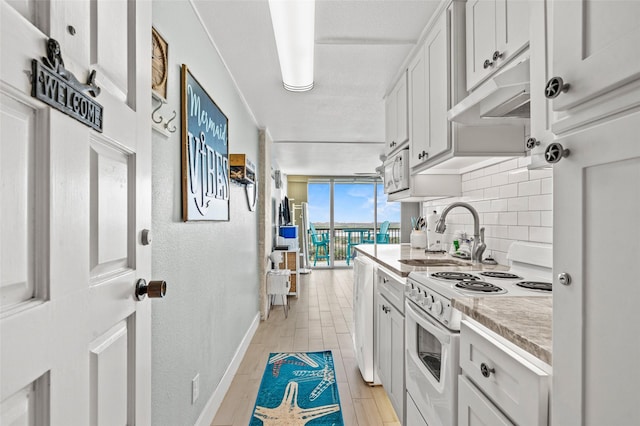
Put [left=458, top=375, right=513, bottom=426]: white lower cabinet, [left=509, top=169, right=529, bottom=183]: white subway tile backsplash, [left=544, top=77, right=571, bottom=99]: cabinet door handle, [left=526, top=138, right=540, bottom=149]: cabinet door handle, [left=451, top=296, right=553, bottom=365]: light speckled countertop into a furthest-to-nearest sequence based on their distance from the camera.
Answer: [left=509, top=169, right=529, bottom=183]: white subway tile backsplash, [left=526, top=138, right=540, bottom=149]: cabinet door handle, [left=458, top=375, right=513, bottom=426]: white lower cabinet, [left=451, top=296, right=553, bottom=365]: light speckled countertop, [left=544, top=77, right=571, bottom=99]: cabinet door handle

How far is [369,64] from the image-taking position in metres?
2.38

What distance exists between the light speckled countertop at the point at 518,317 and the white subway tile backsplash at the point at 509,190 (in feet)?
2.97

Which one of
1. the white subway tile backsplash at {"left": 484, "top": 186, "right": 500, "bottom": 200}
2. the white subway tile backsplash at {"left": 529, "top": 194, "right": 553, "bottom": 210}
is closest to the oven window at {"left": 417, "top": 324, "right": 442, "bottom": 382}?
the white subway tile backsplash at {"left": 529, "top": 194, "right": 553, "bottom": 210}

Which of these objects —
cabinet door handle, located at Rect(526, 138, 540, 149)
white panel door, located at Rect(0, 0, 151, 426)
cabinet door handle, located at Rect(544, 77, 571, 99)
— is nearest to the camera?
white panel door, located at Rect(0, 0, 151, 426)

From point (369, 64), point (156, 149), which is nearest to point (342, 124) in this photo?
point (369, 64)

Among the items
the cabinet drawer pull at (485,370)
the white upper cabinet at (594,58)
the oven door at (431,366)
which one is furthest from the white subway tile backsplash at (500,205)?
the white upper cabinet at (594,58)

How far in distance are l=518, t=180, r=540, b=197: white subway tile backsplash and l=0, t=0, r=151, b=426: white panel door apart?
1.74 metres

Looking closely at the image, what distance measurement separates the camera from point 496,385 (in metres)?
0.86

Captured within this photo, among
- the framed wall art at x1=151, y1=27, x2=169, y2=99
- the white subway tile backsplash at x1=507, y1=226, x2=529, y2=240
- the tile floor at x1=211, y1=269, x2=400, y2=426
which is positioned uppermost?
the framed wall art at x1=151, y1=27, x2=169, y2=99

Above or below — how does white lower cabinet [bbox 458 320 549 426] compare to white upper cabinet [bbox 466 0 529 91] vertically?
below

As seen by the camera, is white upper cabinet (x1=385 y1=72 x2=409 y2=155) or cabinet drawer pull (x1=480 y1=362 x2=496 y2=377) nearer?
cabinet drawer pull (x1=480 y1=362 x2=496 y2=377)

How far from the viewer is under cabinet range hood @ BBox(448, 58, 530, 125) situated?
3.74 ft

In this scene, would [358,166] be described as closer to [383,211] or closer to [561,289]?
[383,211]

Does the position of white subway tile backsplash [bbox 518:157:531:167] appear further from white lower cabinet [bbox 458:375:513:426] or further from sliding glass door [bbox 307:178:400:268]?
sliding glass door [bbox 307:178:400:268]
